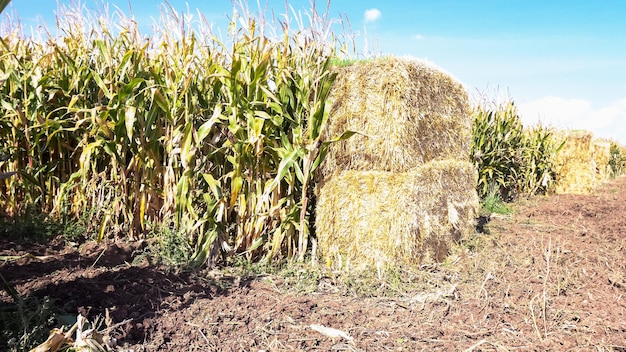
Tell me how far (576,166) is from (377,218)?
27.6 feet

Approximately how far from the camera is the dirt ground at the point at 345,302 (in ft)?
11.2

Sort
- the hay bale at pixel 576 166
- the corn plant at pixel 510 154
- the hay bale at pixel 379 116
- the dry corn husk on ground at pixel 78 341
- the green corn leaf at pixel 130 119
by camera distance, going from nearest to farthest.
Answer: the dry corn husk on ground at pixel 78 341, the green corn leaf at pixel 130 119, the hay bale at pixel 379 116, the corn plant at pixel 510 154, the hay bale at pixel 576 166

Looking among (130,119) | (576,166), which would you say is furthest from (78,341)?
(576,166)

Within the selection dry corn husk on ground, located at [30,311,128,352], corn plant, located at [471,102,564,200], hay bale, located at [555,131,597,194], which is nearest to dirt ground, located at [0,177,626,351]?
dry corn husk on ground, located at [30,311,128,352]

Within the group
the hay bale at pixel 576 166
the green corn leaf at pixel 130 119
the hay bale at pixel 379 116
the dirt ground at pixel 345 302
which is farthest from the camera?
the hay bale at pixel 576 166

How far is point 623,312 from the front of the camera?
4.06 meters

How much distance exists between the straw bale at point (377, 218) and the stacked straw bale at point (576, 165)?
7.57 meters

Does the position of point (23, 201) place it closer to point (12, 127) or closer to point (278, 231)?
point (12, 127)

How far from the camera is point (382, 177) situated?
4645mm

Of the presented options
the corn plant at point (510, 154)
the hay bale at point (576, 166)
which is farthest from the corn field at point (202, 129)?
the hay bale at point (576, 166)

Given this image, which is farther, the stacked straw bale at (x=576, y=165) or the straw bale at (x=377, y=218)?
the stacked straw bale at (x=576, y=165)

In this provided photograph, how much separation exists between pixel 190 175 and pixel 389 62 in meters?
2.17

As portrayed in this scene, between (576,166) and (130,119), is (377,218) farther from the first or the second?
(576,166)

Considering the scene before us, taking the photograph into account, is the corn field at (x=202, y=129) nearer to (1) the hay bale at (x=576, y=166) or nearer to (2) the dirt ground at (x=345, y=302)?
(2) the dirt ground at (x=345, y=302)
